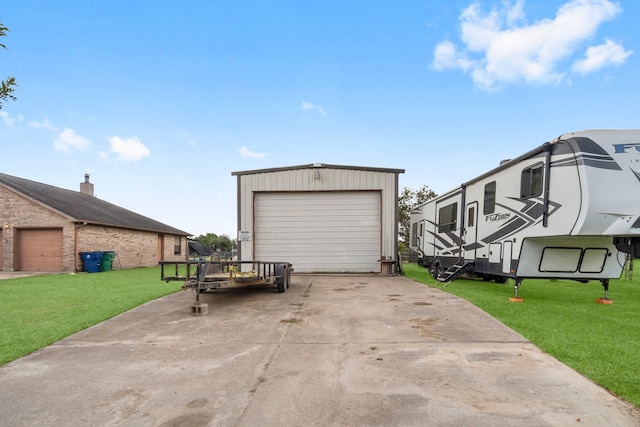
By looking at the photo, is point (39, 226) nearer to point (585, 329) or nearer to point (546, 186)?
point (546, 186)

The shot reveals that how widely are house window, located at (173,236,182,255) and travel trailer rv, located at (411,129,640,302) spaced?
2637 centimetres

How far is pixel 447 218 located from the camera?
43.0 ft

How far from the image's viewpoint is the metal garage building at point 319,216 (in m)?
15.2

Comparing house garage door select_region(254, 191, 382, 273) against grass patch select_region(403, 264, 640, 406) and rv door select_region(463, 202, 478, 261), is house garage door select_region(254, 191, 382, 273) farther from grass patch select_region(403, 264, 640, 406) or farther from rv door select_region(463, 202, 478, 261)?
grass patch select_region(403, 264, 640, 406)

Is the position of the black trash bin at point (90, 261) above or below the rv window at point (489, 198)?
below

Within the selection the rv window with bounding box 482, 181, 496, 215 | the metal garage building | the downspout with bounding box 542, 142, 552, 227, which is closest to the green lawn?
the downspout with bounding box 542, 142, 552, 227

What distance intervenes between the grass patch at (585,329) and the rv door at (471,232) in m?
1.77

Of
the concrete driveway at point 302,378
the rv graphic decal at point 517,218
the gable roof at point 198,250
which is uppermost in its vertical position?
the rv graphic decal at point 517,218

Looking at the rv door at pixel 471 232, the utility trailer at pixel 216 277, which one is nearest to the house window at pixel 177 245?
the utility trailer at pixel 216 277

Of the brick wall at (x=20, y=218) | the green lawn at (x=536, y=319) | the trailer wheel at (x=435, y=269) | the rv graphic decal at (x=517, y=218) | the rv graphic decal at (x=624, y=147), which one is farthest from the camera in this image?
the brick wall at (x=20, y=218)

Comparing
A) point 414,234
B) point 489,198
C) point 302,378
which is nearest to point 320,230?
point 414,234

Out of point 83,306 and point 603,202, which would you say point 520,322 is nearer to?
point 603,202

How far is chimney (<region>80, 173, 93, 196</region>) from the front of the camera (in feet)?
96.2

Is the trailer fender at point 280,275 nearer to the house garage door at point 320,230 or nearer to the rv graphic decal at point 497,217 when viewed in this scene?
the house garage door at point 320,230
